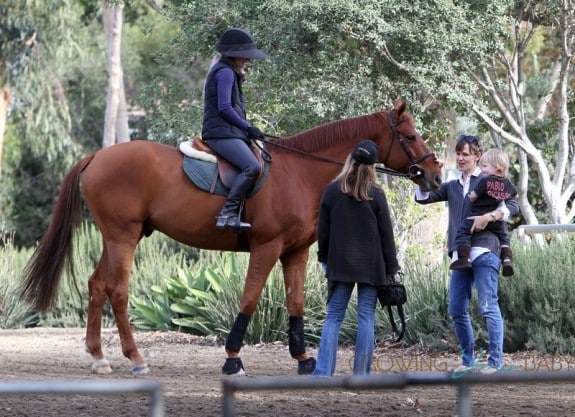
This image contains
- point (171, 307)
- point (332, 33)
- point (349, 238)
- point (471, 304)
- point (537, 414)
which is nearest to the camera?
point (537, 414)

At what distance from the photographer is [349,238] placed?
7391 mm

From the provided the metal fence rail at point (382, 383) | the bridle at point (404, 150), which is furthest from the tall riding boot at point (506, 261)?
the metal fence rail at point (382, 383)

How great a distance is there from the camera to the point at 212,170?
30.1ft

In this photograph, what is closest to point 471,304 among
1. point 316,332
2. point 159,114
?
point 316,332

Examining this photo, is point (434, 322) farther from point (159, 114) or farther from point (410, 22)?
point (159, 114)

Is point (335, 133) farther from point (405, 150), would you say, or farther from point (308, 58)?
point (308, 58)

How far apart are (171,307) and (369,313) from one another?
645 cm

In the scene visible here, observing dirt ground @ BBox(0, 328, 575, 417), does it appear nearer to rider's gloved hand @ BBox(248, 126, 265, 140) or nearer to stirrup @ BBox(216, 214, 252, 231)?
stirrup @ BBox(216, 214, 252, 231)

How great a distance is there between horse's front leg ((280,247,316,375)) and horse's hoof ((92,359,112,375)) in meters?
1.56

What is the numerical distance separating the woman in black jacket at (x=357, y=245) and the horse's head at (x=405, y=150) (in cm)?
189

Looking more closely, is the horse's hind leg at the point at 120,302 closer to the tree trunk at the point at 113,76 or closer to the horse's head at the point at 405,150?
the horse's head at the point at 405,150

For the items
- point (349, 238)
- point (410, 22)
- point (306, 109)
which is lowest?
point (349, 238)

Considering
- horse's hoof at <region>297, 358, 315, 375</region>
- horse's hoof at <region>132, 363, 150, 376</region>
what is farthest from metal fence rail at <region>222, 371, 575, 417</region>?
horse's hoof at <region>132, 363, 150, 376</region>

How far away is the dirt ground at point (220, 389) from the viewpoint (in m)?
6.77
